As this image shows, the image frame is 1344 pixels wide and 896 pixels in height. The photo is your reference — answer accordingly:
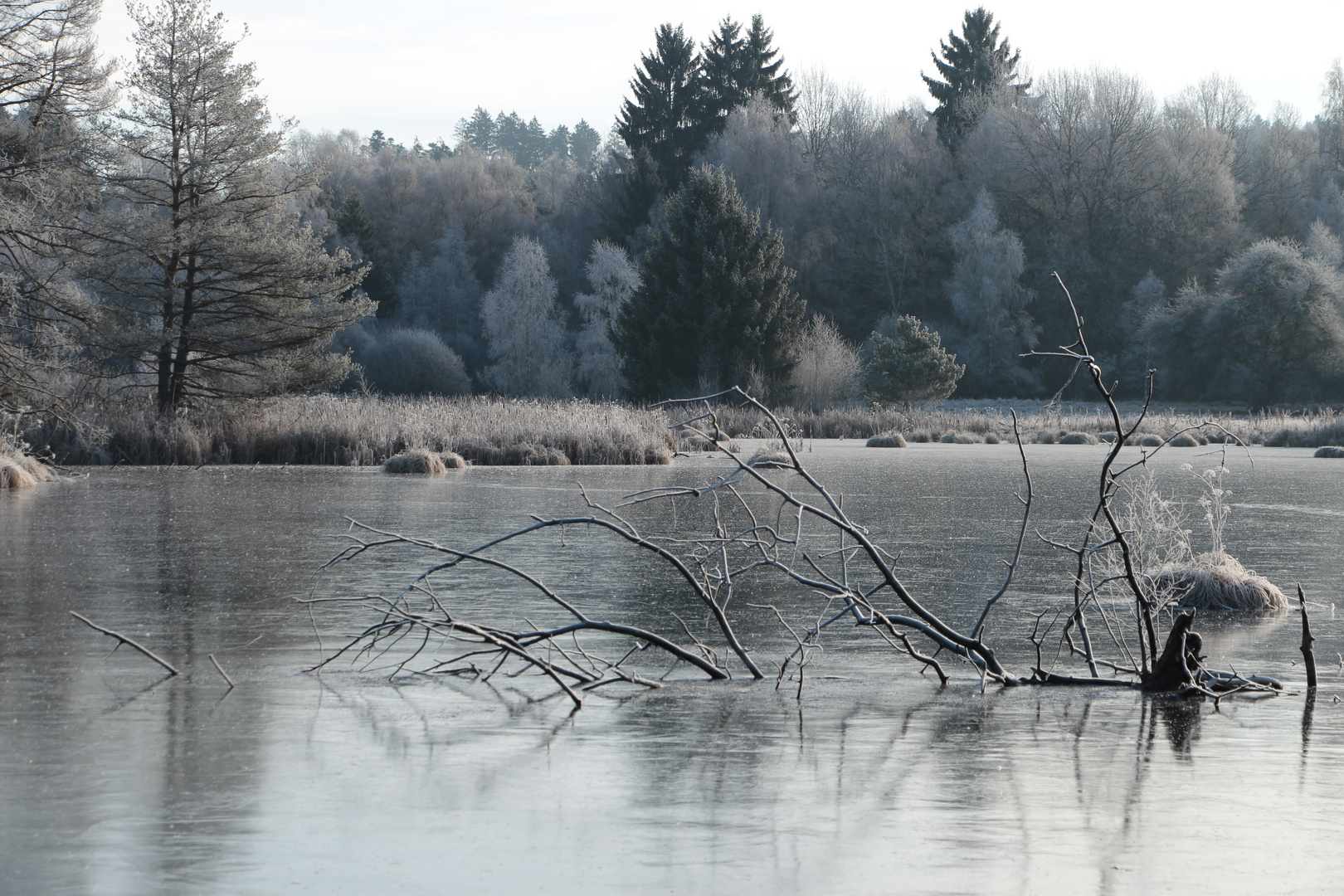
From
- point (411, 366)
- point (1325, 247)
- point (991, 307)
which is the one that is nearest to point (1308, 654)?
point (991, 307)

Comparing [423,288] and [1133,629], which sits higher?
[423,288]

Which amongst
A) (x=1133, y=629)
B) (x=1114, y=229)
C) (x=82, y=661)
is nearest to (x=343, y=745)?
(x=82, y=661)

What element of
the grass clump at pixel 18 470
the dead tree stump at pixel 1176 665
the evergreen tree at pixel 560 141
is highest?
the evergreen tree at pixel 560 141

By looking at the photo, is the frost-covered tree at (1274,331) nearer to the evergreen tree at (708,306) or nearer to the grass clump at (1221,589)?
the evergreen tree at (708,306)

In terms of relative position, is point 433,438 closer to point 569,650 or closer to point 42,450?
point 42,450

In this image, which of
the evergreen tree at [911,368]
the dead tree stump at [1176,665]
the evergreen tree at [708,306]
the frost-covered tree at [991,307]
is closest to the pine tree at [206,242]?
the evergreen tree at [708,306]

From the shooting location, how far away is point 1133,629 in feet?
30.0

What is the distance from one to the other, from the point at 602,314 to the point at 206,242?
3050 centimetres

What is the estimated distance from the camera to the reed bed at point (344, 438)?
88.2ft

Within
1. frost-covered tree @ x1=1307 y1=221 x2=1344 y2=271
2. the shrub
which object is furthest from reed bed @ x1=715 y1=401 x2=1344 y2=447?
the shrub

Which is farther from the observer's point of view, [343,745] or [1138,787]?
[343,745]

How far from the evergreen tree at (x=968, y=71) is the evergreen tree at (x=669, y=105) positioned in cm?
1166

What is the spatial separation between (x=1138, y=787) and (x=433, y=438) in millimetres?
23774

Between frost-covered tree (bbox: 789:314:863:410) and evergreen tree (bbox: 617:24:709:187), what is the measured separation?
64.5ft
